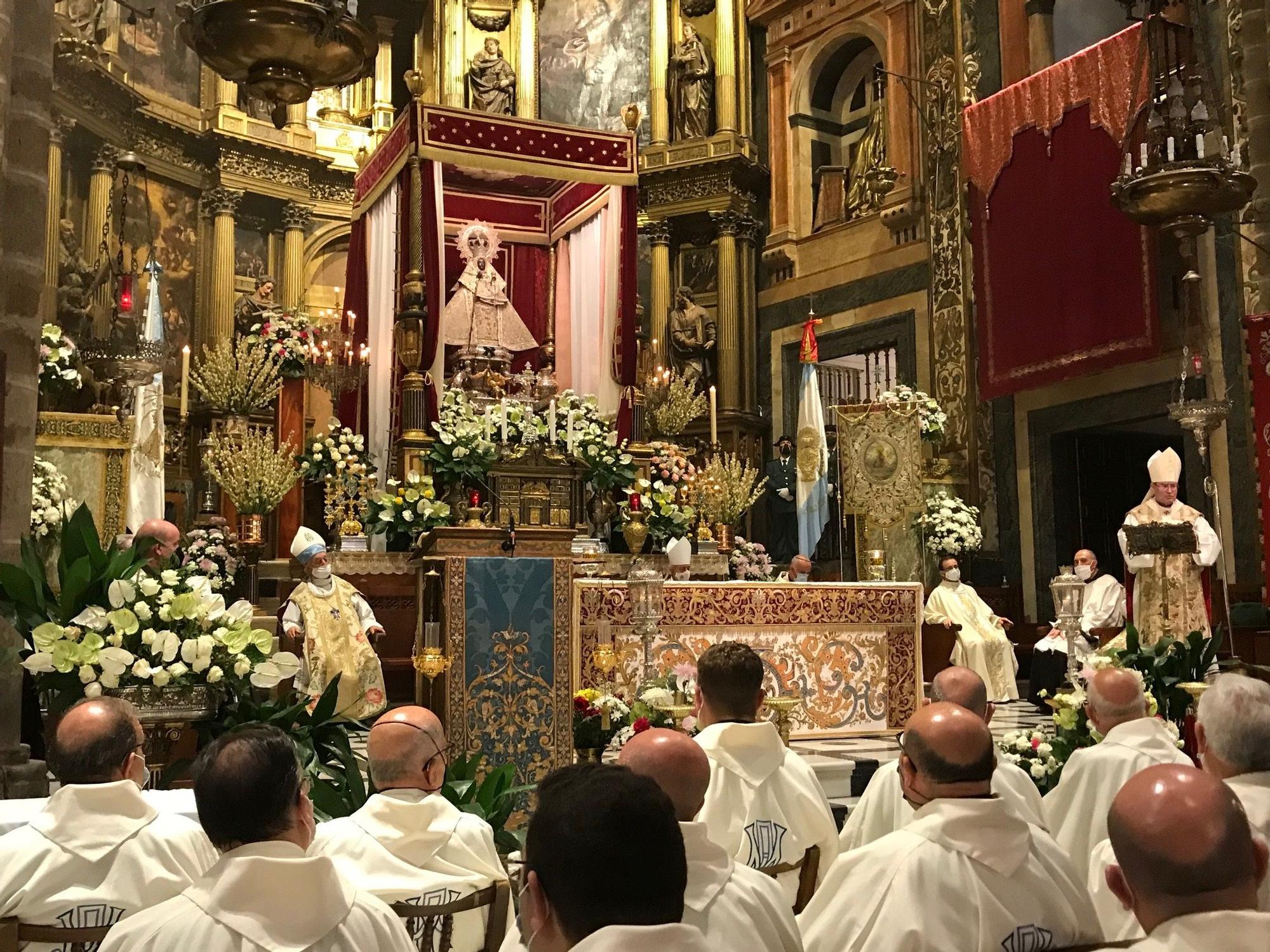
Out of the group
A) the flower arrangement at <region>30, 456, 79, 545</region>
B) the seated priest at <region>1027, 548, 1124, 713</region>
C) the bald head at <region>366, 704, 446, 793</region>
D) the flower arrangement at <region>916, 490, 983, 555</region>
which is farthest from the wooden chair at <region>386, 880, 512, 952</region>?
the flower arrangement at <region>916, 490, 983, 555</region>

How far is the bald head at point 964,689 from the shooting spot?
11.8ft

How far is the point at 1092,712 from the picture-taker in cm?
414

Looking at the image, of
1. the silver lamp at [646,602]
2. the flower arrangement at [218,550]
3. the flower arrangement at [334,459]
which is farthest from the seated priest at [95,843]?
the flower arrangement at [334,459]

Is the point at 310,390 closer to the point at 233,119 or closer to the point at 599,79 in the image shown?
the point at 233,119

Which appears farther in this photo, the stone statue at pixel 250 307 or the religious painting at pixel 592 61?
the religious painting at pixel 592 61

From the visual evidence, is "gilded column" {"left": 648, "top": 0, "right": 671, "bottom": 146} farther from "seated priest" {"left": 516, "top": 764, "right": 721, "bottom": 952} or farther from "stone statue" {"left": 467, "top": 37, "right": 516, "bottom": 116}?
"seated priest" {"left": 516, "top": 764, "right": 721, "bottom": 952}

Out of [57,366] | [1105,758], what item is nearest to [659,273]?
[57,366]

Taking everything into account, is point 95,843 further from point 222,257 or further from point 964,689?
point 222,257

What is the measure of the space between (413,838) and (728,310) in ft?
50.4

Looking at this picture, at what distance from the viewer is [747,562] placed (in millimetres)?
12352

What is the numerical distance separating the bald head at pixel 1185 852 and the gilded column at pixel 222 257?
16.5m

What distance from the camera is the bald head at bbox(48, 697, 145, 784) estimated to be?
286 centimetres

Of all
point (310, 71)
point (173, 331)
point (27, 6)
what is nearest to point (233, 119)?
point (173, 331)

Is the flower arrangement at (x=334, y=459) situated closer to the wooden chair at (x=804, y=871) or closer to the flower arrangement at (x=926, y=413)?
the flower arrangement at (x=926, y=413)
